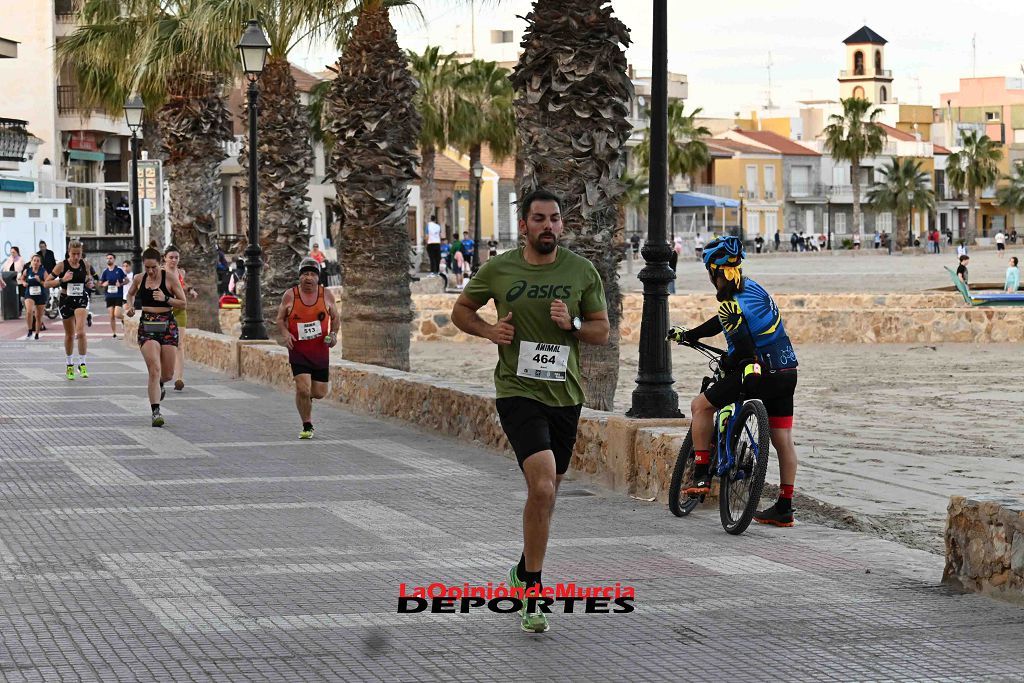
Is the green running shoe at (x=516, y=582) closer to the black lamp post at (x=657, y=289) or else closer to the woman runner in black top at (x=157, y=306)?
the black lamp post at (x=657, y=289)

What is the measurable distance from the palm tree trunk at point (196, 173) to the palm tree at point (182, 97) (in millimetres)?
17

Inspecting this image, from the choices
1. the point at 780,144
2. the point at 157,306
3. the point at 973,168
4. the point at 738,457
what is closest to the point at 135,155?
the point at 157,306

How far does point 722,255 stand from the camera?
8.89 meters

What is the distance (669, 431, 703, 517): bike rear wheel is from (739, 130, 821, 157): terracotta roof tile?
108 metres

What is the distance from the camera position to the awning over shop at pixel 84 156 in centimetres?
5912

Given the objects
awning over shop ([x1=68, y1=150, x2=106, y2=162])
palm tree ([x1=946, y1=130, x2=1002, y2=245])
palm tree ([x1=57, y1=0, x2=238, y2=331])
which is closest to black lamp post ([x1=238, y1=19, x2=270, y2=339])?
palm tree ([x1=57, y1=0, x2=238, y2=331])

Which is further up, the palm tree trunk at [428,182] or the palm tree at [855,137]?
the palm tree at [855,137]

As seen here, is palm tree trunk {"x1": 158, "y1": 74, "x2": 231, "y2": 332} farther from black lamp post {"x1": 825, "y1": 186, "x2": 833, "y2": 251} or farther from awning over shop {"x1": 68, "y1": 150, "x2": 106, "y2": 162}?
black lamp post {"x1": 825, "y1": 186, "x2": 833, "y2": 251}

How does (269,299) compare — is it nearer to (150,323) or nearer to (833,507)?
(150,323)

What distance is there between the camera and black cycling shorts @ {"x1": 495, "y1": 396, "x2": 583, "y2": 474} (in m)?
6.58

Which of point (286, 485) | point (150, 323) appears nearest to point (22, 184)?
point (150, 323)

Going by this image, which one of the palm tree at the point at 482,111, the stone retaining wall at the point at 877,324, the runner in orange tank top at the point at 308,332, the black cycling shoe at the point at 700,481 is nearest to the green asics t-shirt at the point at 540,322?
the black cycling shoe at the point at 700,481

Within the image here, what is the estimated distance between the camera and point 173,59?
2736cm

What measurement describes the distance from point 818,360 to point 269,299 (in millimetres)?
8363
